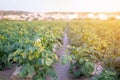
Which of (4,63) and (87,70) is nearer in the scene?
(87,70)

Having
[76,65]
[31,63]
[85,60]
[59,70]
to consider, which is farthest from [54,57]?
[59,70]

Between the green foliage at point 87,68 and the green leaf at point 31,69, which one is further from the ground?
the green leaf at point 31,69

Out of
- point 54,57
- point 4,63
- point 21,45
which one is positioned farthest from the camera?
point 4,63

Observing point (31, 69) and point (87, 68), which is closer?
point (31, 69)

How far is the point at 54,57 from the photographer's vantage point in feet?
23.4

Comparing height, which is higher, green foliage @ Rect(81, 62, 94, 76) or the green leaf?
the green leaf

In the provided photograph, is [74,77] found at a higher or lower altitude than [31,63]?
lower

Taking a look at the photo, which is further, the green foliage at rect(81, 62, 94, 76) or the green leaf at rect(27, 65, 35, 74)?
the green foliage at rect(81, 62, 94, 76)

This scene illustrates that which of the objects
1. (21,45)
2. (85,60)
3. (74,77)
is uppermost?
(21,45)

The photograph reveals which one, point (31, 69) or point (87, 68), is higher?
point (31, 69)

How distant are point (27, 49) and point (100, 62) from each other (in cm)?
328

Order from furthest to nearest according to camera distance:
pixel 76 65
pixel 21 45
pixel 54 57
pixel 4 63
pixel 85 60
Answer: pixel 4 63 < pixel 76 65 < pixel 85 60 < pixel 21 45 < pixel 54 57

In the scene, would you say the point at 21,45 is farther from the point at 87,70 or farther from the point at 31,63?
the point at 87,70

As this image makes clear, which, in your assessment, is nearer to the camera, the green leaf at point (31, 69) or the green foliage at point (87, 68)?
the green leaf at point (31, 69)
